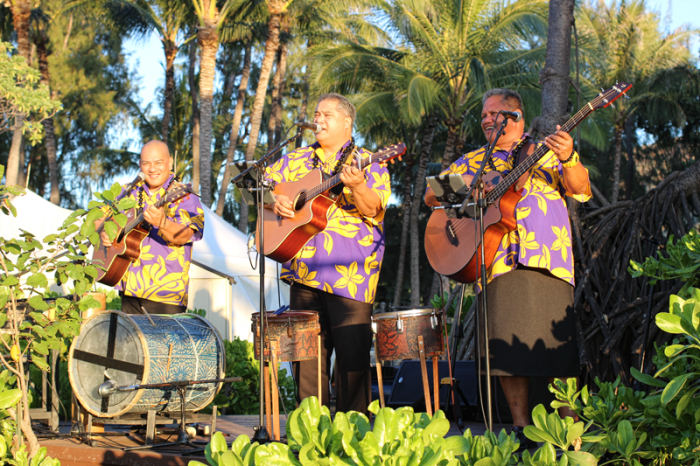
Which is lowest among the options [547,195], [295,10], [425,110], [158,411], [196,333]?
[158,411]

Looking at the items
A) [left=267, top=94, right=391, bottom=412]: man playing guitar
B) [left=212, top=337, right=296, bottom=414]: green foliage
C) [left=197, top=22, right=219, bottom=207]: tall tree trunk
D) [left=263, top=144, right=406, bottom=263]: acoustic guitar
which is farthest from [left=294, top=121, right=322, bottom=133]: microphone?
[left=197, top=22, right=219, bottom=207]: tall tree trunk

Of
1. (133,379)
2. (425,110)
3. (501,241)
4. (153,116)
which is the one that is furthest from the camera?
(153,116)

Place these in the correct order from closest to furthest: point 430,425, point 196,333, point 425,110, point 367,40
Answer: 1. point 430,425
2. point 196,333
3. point 425,110
4. point 367,40

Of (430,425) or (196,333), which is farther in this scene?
(196,333)

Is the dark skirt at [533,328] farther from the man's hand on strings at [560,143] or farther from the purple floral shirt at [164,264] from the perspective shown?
the purple floral shirt at [164,264]

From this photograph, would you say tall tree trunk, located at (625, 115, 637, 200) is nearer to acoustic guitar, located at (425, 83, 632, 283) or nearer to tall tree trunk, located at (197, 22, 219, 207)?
tall tree trunk, located at (197, 22, 219, 207)

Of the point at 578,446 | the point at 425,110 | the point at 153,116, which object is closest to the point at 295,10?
the point at 425,110

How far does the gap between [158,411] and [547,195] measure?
2.56m

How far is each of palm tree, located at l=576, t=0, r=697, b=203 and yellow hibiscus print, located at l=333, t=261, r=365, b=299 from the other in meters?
23.4

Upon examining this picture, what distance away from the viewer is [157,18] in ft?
68.0

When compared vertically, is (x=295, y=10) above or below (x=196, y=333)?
above

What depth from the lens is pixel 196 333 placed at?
4156 millimetres

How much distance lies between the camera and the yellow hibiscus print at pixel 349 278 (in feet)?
11.0

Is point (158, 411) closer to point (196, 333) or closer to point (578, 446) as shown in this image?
point (196, 333)
